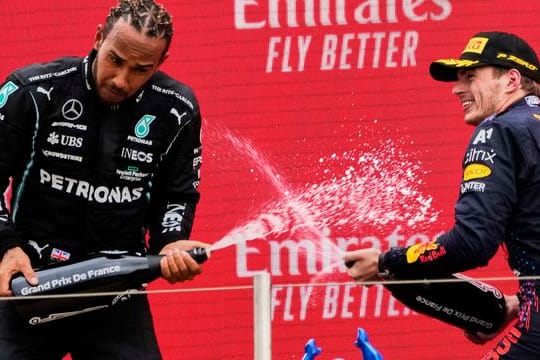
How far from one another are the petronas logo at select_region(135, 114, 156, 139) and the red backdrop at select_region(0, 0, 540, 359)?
4.76 ft

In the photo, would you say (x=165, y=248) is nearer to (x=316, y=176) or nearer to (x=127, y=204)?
(x=127, y=204)

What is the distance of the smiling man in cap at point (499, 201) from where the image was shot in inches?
139

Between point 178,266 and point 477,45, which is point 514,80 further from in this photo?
point 178,266

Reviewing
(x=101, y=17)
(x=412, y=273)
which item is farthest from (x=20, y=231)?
(x=101, y=17)

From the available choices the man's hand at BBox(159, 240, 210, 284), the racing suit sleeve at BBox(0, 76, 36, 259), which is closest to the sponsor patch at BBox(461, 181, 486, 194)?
the man's hand at BBox(159, 240, 210, 284)

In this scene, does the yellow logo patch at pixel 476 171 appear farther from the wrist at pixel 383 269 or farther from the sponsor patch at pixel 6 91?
the sponsor patch at pixel 6 91

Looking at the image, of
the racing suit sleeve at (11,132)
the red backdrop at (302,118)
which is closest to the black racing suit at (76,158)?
the racing suit sleeve at (11,132)

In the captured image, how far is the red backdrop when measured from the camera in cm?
519

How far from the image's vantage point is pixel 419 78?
521 centimetres

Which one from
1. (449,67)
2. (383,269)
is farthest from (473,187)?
(449,67)

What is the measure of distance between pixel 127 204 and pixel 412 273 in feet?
2.47

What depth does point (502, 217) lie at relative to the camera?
3521mm

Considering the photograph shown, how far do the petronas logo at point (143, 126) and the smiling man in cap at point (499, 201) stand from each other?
62 centimetres

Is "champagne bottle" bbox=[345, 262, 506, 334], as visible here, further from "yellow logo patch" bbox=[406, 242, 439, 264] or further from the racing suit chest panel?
the racing suit chest panel
